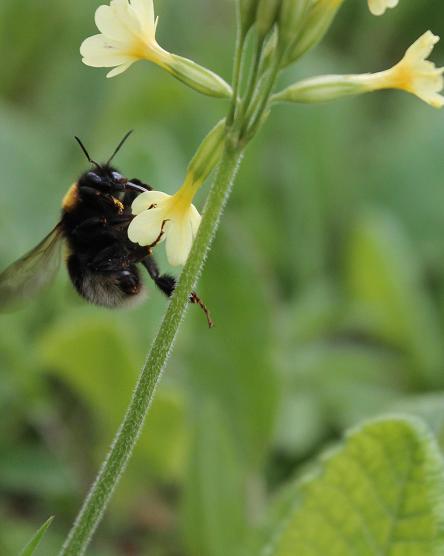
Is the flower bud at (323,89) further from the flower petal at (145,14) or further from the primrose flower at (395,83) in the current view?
the flower petal at (145,14)

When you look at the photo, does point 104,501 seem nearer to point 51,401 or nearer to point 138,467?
point 138,467

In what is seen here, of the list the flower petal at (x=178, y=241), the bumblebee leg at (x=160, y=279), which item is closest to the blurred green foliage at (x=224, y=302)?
the bumblebee leg at (x=160, y=279)

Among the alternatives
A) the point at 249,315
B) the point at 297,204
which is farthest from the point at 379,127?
the point at 249,315

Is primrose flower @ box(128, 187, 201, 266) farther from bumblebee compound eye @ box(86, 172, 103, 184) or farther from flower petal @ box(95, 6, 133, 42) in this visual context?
bumblebee compound eye @ box(86, 172, 103, 184)

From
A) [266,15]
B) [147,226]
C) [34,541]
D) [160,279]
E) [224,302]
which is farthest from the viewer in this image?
[224,302]

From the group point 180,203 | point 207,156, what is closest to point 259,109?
point 207,156

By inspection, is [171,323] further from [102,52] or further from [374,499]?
[374,499]
